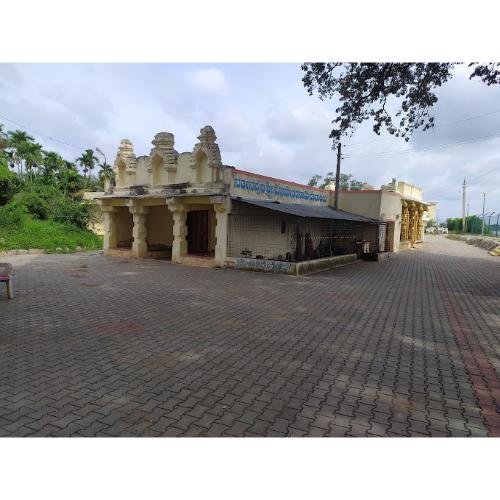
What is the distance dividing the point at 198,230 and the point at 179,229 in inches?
105

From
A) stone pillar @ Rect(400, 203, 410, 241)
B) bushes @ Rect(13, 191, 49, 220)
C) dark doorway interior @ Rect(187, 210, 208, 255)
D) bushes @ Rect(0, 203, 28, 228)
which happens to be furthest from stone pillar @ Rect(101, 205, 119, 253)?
stone pillar @ Rect(400, 203, 410, 241)

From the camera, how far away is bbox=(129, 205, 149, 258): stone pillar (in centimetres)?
1761

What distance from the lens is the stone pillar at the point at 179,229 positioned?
52.2 ft

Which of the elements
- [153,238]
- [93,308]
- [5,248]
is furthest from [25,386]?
[5,248]

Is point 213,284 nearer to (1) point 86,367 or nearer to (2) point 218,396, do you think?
(1) point 86,367

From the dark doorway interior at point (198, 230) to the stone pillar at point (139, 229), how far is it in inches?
90.0

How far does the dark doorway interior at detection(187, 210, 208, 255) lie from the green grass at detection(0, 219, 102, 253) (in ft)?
28.4

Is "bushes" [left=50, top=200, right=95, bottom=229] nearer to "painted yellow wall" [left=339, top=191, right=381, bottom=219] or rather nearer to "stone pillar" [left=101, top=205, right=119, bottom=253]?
"stone pillar" [left=101, top=205, right=119, bottom=253]

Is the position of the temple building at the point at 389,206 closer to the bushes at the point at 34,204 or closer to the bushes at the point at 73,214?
the bushes at the point at 73,214

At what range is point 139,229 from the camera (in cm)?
1770

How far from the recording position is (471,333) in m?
6.55

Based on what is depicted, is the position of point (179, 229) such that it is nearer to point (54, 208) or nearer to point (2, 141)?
point (54, 208)

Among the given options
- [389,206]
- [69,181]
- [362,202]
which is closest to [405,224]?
[389,206]

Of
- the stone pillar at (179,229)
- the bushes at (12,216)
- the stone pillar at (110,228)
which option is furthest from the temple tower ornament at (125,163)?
the bushes at (12,216)
